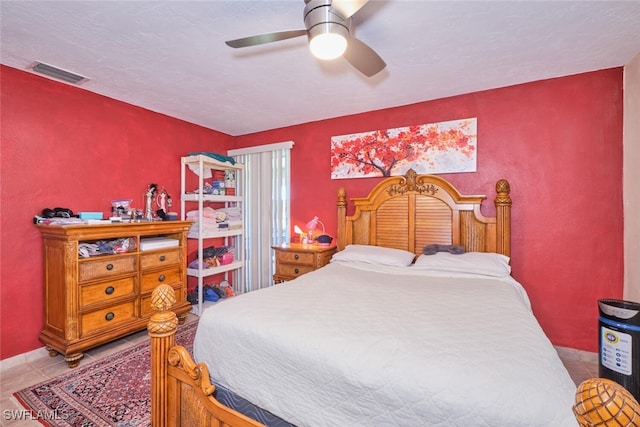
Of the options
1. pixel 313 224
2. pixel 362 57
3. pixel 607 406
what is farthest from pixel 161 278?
pixel 607 406

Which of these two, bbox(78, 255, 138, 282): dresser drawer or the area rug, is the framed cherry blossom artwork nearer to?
bbox(78, 255, 138, 282): dresser drawer

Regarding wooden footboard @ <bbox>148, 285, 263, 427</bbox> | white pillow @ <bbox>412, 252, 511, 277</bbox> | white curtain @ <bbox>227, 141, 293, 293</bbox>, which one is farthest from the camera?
white curtain @ <bbox>227, 141, 293, 293</bbox>

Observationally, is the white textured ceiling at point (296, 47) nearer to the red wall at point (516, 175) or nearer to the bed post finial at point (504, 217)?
the red wall at point (516, 175)

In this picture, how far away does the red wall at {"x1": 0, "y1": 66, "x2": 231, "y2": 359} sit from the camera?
2.32 meters

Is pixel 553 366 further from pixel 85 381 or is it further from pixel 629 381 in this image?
pixel 85 381

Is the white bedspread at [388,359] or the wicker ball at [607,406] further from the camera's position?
the white bedspread at [388,359]

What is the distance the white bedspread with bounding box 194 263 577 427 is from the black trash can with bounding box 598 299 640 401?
2.58 feet

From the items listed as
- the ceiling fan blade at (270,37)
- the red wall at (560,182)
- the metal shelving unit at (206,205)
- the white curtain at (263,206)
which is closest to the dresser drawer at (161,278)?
the metal shelving unit at (206,205)

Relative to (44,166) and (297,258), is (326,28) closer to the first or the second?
(297,258)

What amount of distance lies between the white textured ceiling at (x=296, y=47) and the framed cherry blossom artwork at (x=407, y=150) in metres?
0.34

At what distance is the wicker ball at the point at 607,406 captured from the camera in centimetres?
57

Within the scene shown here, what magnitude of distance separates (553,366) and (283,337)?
38.2 inches

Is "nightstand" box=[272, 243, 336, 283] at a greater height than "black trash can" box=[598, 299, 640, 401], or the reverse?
"nightstand" box=[272, 243, 336, 283]

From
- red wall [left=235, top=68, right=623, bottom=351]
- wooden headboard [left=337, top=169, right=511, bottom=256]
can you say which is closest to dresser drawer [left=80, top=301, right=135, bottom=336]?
wooden headboard [left=337, top=169, right=511, bottom=256]
